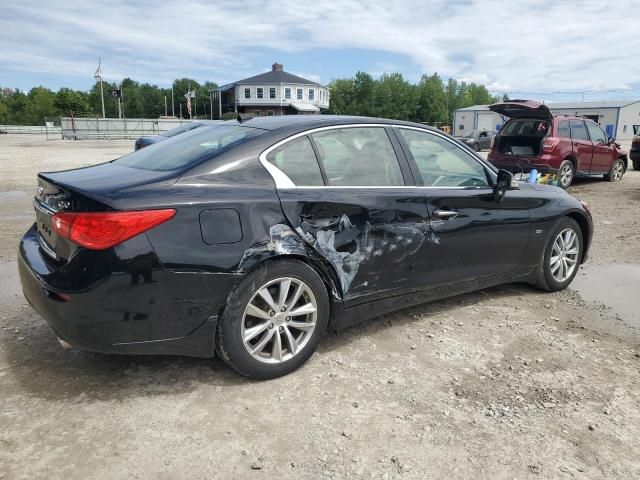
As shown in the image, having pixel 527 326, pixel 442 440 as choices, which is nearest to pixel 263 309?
pixel 442 440

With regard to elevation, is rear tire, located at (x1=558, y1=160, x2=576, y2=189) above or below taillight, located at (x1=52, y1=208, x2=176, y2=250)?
below

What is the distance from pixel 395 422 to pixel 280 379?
2.60ft

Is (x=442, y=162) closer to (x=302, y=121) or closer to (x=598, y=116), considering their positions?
(x=302, y=121)

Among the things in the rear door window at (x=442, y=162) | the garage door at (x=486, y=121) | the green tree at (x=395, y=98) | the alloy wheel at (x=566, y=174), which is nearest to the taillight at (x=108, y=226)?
the rear door window at (x=442, y=162)

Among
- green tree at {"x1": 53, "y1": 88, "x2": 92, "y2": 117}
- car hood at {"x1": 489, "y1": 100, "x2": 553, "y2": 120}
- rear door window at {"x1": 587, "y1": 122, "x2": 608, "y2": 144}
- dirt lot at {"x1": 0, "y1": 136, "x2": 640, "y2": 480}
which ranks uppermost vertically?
green tree at {"x1": 53, "y1": 88, "x2": 92, "y2": 117}

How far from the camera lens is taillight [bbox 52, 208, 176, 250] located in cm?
271

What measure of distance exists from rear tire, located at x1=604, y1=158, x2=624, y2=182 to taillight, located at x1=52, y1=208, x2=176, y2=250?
562 inches

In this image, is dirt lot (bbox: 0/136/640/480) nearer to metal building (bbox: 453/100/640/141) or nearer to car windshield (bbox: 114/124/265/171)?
car windshield (bbox: 114/124/265/171)

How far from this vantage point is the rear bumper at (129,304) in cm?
272

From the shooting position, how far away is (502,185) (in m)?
4.27

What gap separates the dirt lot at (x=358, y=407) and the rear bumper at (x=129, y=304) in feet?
1.29

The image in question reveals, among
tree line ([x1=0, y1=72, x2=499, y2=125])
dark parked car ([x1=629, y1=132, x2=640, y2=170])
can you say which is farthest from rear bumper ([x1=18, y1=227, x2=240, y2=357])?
tree line ([x1=0, y1=72, x2=499, y2=125])

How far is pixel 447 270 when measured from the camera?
4.03 meters

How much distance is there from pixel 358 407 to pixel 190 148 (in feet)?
6.46
